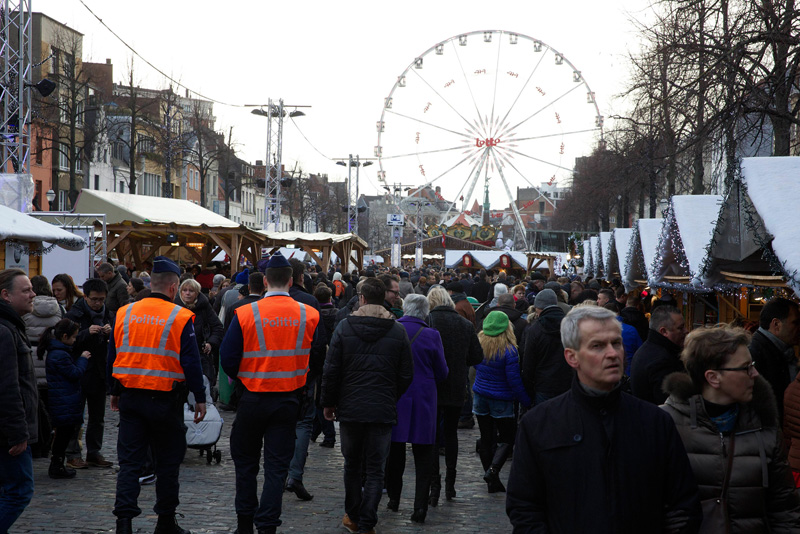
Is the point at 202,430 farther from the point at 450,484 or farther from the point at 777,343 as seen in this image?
the point at 777,343

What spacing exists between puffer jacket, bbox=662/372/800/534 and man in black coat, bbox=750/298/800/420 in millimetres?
2532

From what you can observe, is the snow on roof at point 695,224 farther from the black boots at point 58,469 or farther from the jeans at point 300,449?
the black boots at point 58,469

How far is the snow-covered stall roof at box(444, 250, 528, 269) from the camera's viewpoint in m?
44.0

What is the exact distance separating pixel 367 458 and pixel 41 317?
11.8ft

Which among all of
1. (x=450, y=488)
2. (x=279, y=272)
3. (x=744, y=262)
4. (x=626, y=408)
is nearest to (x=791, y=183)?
(x=744, y=262)

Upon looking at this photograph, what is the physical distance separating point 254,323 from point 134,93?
124 feet

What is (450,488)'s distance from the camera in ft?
25.5

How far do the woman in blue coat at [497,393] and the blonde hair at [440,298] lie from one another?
654 millimetres

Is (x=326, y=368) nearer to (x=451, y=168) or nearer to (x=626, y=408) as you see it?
(x=626, y=408)

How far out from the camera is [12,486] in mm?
5141

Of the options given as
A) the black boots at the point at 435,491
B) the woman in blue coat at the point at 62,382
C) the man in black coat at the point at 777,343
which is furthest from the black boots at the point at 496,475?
the woman in blue coat at the point at 62,382

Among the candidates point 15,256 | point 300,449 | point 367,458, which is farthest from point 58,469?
point 15,256

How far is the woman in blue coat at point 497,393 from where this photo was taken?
8.19m

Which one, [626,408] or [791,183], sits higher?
[791,183]
